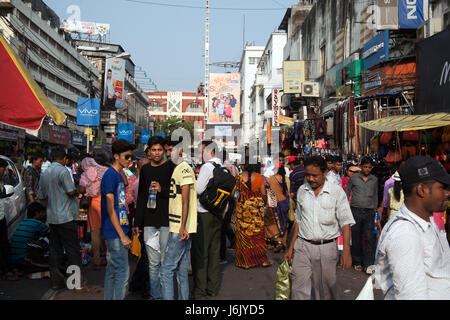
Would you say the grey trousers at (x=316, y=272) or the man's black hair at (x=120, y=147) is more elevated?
the man's black hair at (x=120, y=147)

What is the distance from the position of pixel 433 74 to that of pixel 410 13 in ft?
12.4

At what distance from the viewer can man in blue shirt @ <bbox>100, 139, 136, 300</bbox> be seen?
4.54 meters

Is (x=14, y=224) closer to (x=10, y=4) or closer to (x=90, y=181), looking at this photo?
(x=90, y=181)

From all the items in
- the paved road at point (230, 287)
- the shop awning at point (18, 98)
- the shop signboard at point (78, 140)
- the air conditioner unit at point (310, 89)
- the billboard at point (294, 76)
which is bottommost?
the paved road at point (230, 287)

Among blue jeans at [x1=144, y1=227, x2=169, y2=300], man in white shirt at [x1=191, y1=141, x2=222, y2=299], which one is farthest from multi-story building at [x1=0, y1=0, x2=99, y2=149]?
blue jeans at [x1=144, y1=227, x2=169, y2=300]

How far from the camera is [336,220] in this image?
4469mm

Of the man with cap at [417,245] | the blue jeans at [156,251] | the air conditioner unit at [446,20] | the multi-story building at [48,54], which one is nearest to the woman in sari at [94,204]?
the blue jeans at [156,251]

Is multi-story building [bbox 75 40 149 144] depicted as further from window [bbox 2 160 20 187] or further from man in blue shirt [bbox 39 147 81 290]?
man in blue shirt [bbox 39 147 81 290]

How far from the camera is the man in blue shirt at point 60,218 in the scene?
235 inches

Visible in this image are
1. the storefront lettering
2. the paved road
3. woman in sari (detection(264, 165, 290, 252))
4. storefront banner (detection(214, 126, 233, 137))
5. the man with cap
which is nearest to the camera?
the man with cap

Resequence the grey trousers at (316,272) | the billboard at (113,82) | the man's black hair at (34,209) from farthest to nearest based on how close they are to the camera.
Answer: the billboard at (113,82) → the man's black hair at (34,209) → the grey trousers at (316,272)

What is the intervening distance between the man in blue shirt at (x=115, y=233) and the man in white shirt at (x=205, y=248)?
4.73ft

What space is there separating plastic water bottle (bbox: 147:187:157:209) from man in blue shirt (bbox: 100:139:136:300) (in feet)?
0.93

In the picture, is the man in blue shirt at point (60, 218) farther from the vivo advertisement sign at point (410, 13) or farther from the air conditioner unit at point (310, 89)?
the air conditioner unit at point (310, 89)
